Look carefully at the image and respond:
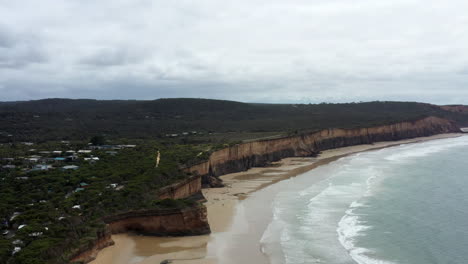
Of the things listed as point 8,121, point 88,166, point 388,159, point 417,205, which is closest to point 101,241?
point 88,166

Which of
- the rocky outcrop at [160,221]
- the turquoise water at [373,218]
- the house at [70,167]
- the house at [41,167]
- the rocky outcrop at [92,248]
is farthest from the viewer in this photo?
the house at [70,167]

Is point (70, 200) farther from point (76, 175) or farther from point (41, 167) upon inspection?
point (41, 167)

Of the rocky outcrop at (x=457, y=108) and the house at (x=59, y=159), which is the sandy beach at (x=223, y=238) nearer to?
the house at (x=59, y=159)

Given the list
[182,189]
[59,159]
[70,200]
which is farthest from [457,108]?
[70,200]

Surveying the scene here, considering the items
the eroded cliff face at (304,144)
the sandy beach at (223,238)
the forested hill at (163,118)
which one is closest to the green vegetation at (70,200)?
the sandy beach at (223,238)

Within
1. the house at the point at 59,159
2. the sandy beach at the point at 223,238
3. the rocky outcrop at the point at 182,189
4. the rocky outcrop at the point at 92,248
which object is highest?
the house at the point at 59,159

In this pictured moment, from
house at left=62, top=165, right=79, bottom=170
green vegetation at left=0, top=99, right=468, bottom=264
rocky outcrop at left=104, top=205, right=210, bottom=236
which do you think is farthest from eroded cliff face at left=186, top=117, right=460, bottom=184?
rocky outcrop at left=104, top=205, right=210, bottom=236

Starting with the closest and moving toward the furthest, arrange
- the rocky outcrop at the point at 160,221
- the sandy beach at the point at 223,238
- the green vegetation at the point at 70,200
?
the green vegetation at the point at 70,200 < the sandy beach at the point at 223,238 < the rocky outcrop at the point at 160,221

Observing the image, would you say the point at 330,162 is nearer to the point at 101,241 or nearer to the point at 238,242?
the point at 238,242
